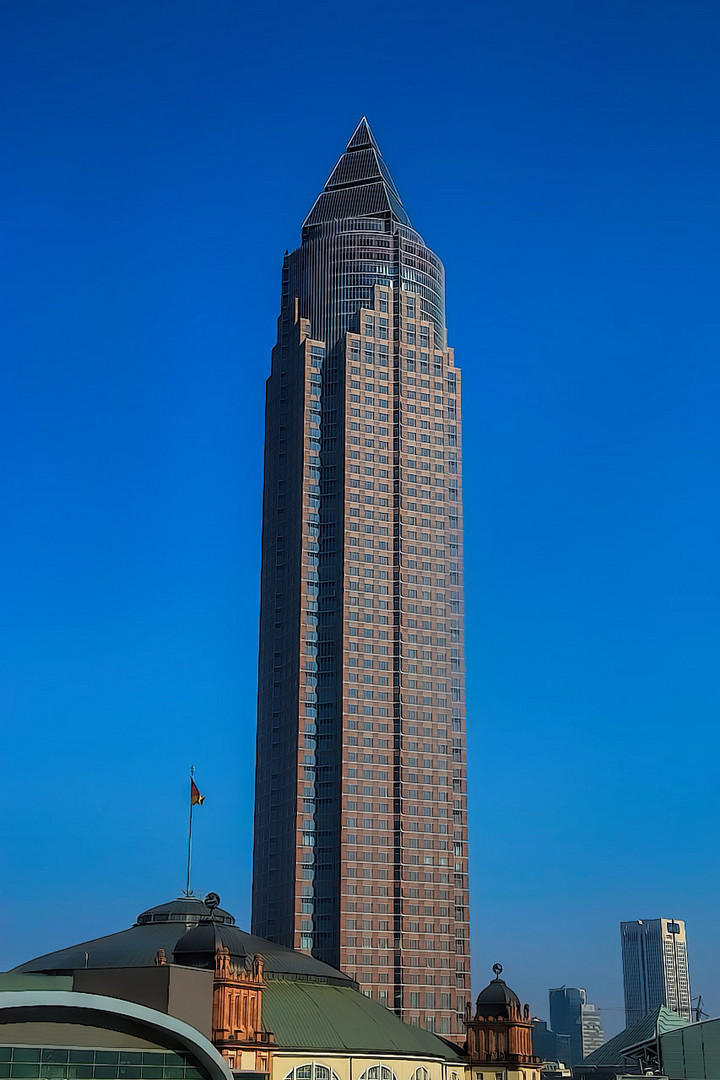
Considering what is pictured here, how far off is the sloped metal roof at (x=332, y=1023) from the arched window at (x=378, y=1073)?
59.7 inches

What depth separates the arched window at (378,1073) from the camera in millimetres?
133875

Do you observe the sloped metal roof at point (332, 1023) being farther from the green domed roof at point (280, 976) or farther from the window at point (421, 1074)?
the window at point (421, 1074)

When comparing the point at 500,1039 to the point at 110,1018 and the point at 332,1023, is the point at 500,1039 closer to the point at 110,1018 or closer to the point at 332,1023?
the point at 332,1023

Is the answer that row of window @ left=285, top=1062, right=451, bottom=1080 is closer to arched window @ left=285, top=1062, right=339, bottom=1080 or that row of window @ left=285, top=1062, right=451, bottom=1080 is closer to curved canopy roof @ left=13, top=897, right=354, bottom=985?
arched window @ left=285, top=1062, right=339, bottom=1080

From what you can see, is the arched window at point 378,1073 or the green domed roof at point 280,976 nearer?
the green domed roof at point 280,976

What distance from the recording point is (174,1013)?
11475 centimetres

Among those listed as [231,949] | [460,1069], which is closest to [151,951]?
[231,949]

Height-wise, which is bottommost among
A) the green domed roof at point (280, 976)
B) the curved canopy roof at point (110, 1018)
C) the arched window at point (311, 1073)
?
the arched window at point (311, 1073)

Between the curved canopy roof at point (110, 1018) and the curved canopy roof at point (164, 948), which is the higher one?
the curved canopy roof at point (164, 948)

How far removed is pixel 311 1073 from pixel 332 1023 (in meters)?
7.86

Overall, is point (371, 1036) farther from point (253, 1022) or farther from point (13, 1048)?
point (13, 1048)

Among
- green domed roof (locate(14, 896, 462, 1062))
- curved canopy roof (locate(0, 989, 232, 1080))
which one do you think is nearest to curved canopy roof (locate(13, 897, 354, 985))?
green domed roof (locate(14, 896, 462, 1062))

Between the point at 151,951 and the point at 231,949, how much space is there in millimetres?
14344

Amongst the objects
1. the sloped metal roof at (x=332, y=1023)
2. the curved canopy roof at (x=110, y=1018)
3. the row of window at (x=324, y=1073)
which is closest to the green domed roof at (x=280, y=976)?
the sloped metal roof at (x=332, y=1023)
